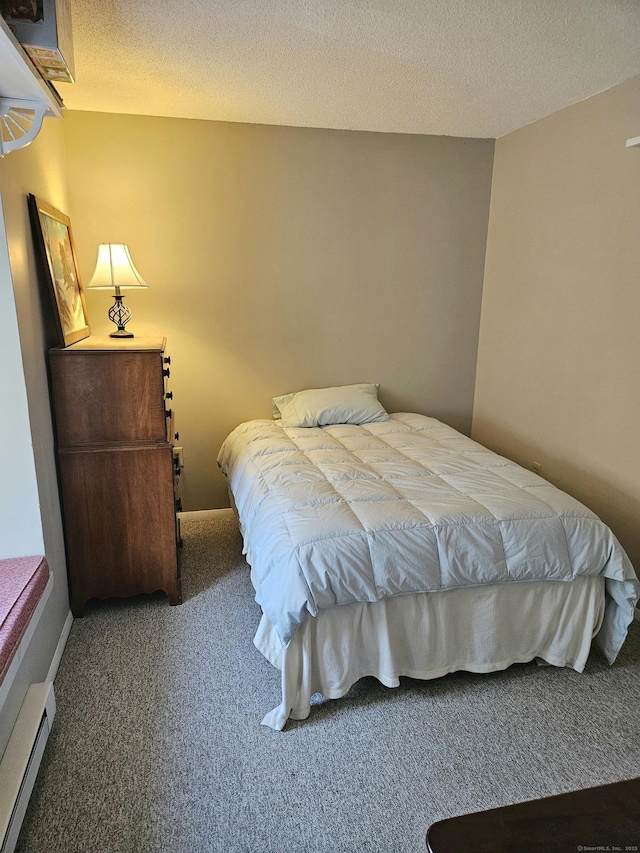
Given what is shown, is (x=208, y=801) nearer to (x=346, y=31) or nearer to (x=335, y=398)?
(x=335, y=398)

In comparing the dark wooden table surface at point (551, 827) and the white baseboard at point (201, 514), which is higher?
the dark wooden table surface at point (551, 827)

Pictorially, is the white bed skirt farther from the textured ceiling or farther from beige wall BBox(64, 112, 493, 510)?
the textured ceiling

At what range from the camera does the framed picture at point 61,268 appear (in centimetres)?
226

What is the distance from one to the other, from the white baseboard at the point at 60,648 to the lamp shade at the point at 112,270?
156cm

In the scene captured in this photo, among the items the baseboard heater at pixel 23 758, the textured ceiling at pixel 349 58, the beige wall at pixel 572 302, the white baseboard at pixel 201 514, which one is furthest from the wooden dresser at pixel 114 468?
the beige wall at pixel 572 302

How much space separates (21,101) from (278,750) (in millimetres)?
2231

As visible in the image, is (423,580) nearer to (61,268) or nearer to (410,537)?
(410,537)

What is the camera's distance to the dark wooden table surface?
3.27 feet

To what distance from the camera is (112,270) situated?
271cm

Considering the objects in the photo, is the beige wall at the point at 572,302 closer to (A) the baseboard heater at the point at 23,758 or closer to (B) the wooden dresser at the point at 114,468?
(B) the wooden dresser at the point at 114,468

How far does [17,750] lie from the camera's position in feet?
5.10

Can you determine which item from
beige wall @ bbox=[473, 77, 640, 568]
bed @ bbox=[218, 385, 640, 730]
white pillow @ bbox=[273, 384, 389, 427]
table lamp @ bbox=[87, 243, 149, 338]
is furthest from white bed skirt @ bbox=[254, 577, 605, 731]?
table lamp @ bbox=[87, 243, 149, 338]

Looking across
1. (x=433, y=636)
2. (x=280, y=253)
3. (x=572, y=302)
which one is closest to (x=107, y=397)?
(x=280, y=253)

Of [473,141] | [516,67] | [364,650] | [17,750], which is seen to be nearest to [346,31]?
[516,67]
